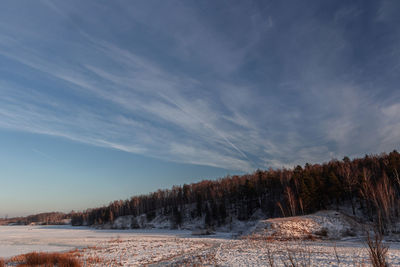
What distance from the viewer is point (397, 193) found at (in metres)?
59.8

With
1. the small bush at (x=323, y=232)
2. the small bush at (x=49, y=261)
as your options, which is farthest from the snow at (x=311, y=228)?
the small bush at (x=49, y=261)

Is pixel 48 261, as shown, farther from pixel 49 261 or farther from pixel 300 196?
pixel 300 196

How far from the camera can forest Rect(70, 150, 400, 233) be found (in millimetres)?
52750

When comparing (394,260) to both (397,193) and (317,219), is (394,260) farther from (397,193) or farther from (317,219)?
(397,193)

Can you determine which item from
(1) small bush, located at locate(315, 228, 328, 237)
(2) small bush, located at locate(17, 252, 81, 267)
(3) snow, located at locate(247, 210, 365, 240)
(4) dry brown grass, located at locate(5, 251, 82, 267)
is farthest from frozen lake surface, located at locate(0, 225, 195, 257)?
(1) small bush, located at locate(315, 228, 328, 237)

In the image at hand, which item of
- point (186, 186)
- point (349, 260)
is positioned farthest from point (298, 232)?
point (186, 186)

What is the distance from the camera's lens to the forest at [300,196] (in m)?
52.8

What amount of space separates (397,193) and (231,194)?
174ft

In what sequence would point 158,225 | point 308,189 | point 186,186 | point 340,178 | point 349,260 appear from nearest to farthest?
point 349,260 → point 308,189 → point 340,178 → point 158,225 → point 186,186

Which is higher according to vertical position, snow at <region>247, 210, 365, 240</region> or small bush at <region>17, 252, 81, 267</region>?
small bush at <region>17, 252, 81, 267</region>

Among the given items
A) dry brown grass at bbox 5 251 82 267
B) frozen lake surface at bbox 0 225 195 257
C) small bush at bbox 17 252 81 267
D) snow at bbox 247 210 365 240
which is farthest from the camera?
snow at bbox 247 210 365 240

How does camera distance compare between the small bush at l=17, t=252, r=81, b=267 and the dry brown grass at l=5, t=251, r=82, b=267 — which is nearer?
the dry brown grass at l=5, t=251, r=82, b=267

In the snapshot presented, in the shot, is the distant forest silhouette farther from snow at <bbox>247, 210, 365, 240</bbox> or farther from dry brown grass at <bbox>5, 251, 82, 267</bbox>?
dry brown grass at <bbox>5, 251, 82, 267</bbox>

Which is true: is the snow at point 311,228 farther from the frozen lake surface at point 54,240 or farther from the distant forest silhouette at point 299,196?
the frozen lake surface at point 54,240
